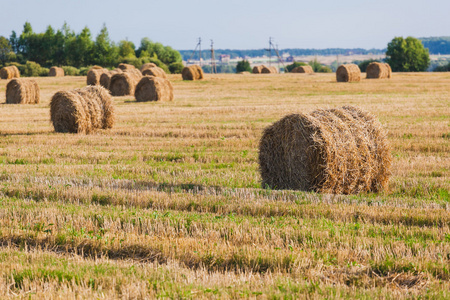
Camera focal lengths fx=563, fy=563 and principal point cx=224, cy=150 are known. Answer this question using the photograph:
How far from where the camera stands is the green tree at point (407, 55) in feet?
298

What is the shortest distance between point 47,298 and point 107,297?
1.66 ft

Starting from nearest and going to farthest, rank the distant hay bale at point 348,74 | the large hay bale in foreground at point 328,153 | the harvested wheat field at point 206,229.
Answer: the harvested wheat field at point 206,229, the large hay bale in foreground at point 328,153, the distant hay bale at point 348,74

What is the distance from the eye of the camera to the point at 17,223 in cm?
747

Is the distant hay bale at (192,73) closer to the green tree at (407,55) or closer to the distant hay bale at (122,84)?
the distant hay bale at (122,84)

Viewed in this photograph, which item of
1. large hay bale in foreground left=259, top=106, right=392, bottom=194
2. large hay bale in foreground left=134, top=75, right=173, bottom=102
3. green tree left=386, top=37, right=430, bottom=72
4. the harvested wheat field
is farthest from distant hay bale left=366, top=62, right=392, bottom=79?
large hay bale in foreground left=259, top=106, right=392, bottom=194

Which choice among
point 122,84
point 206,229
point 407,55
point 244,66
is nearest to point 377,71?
point 122,84

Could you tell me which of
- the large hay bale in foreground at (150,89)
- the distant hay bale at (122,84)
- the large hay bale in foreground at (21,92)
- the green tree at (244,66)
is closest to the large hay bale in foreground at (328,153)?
the large hay bale in foreground at (150,89)

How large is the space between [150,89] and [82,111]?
1196cm

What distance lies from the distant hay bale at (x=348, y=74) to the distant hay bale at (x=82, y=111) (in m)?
31.8

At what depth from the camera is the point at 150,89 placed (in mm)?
30047

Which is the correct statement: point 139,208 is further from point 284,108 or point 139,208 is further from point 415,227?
point 284,108

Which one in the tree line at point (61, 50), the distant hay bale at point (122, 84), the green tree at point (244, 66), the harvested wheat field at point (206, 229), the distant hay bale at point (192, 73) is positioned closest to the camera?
the harvested wheat field at point (206, 229)

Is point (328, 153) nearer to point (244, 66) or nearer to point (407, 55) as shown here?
point (407, 55)

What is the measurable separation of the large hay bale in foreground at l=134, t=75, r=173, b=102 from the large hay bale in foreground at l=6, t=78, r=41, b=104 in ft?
17.9
